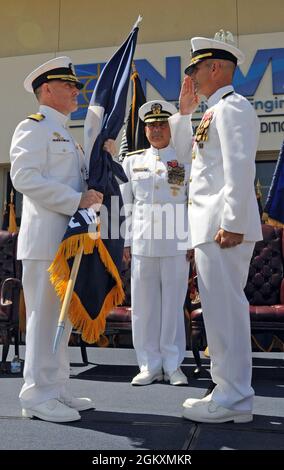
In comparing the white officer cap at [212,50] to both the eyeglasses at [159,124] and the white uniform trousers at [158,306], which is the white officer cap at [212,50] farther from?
the white uniform trousers at [158,306]

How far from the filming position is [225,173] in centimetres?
186

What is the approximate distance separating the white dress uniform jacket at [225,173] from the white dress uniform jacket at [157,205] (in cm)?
87

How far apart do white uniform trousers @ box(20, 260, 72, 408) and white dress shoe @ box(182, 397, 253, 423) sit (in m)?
0.56

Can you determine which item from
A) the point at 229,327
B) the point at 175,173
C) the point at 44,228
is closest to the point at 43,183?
the point at 44,228

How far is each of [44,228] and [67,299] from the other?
0.31 metres

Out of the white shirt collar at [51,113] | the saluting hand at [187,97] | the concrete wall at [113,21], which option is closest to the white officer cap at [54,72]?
the white shirt collar at [51,113]

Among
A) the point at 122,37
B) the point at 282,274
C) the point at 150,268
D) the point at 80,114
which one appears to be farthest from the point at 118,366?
the point at 122,37

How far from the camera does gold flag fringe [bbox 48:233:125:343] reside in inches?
74.9

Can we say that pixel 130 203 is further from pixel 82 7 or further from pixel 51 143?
pixel 82 7

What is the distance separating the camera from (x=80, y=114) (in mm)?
6773

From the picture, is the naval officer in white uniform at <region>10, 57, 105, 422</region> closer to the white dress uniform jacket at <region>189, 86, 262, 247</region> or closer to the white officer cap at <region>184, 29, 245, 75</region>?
the white dress uniform jacket at <region>189, 86, 262, 247</region>

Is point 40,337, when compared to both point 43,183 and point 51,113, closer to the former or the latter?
point 43,183

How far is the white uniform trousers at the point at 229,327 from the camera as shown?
6.21 ft
